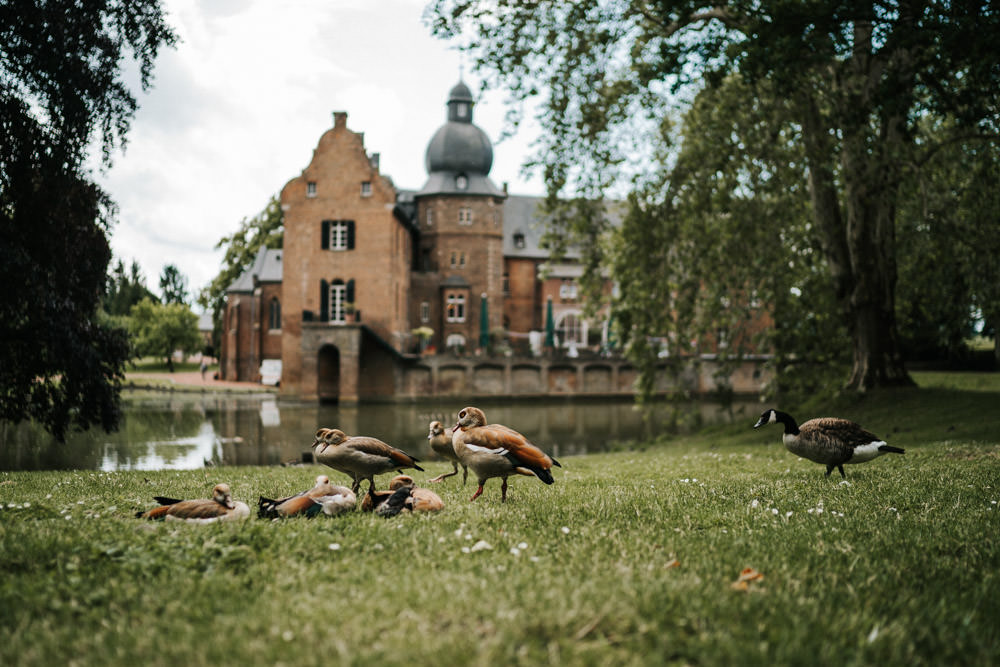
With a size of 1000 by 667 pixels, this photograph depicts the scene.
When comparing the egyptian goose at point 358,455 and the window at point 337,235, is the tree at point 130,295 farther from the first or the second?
the egyptian goose at point 358,455

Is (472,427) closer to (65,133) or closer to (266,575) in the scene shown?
(266,575)

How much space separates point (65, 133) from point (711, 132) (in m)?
11.6

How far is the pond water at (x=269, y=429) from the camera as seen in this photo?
64.0 ft

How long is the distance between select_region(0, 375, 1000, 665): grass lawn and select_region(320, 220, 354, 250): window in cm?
4334

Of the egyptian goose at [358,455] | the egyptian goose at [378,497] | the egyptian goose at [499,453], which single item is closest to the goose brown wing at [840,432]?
the egyptian goose at [499,453]

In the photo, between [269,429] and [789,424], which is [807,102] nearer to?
[789,424]

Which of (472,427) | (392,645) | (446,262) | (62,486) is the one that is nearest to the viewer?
(392,645)

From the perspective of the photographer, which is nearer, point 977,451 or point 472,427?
point 472,427

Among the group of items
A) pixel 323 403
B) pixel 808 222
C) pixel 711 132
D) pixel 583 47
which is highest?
pixel 583 47

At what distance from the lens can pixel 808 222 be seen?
18.9 metres

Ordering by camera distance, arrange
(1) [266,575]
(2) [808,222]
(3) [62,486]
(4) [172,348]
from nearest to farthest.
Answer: (1) [266,575] < (3) [62,486] < (2) [808,222] < (4) [172,348]

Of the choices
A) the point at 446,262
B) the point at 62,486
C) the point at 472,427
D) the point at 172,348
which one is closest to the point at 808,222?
the point at 472,427

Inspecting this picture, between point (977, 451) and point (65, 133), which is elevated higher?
point (65, 133)

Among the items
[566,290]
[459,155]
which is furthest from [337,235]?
[566,290]
